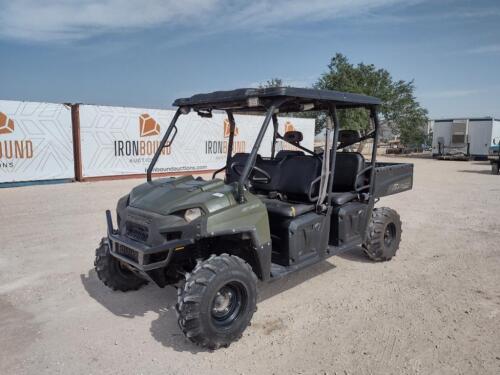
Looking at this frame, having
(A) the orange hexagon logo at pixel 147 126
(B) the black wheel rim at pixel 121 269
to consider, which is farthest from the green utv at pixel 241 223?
(A) the orange hexagon logo at pixel 147 126

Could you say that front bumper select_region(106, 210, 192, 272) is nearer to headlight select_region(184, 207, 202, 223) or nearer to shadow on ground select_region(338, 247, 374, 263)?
headlight select_region(184, 207, 202, 223)

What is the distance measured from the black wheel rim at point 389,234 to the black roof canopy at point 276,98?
1645 mm

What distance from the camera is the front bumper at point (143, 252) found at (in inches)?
124

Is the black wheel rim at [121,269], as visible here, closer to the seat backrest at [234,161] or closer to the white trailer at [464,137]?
the seat backrest at [234,161]

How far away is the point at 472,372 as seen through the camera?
116 inches

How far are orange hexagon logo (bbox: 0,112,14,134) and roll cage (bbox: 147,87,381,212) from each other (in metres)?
8.70

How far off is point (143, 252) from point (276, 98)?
1.67 meters

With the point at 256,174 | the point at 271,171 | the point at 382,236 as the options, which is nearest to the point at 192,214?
the point at 256,174

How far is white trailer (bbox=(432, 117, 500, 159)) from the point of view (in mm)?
25141

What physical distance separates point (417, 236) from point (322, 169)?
10.5ft

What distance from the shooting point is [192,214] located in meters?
3.29

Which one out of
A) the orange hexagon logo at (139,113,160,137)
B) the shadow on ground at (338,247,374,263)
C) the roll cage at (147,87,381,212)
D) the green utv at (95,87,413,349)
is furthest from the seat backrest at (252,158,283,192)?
the orange hexagon logo at (139,113,160,137)

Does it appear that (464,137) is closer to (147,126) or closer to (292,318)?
(147,126)

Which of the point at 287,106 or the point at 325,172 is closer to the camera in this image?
the point at 325,172
